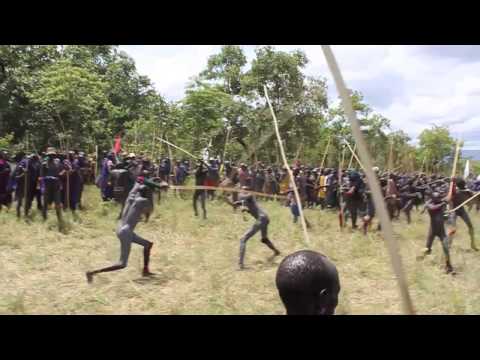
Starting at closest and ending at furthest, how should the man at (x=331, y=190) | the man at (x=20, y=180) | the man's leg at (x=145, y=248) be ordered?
the man's leg at (x=145, y=248), the man at (x=20, y=180), the man at (x=331, y=190)

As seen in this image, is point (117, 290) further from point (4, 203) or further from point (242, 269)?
point (4, 203)

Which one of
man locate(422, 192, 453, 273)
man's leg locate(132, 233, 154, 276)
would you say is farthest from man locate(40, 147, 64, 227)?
man locate(422, 192, 453, 273)

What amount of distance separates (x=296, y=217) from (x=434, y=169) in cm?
1728

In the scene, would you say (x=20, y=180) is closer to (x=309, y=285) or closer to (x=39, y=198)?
(x=39, y=198)

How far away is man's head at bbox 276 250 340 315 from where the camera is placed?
62.4 inches

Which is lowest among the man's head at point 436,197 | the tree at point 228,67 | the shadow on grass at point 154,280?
the shadow on grass at point 154,280

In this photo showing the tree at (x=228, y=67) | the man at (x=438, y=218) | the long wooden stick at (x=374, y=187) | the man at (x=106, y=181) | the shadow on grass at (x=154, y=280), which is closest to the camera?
the long wooden stick at (x=374, y=187)

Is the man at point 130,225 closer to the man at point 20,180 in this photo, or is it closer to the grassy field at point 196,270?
the grassy field at point 196,270

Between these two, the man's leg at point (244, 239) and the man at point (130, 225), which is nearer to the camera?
the man at point (130, 225)

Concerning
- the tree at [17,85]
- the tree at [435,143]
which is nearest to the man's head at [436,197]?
A: the tree at [17,85]

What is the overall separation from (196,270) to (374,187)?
6.43 m

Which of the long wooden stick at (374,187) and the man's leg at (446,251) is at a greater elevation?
the long wooden stick at (374,187)

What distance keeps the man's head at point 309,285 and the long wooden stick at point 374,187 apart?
0.55 m

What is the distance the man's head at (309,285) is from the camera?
1.58 m
